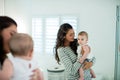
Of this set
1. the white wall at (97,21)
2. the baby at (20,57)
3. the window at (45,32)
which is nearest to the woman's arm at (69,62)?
the baby at (20,57)

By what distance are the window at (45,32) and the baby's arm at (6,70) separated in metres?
3.48

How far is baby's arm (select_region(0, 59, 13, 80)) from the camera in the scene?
0.92m

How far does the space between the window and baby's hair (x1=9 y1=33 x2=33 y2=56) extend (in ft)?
→ 10.9

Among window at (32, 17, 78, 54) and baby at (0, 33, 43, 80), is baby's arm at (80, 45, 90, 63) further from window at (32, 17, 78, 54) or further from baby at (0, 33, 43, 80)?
window at (32, 17, 78, 54)

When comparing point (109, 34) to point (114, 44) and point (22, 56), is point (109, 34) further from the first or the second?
point (22, 56)

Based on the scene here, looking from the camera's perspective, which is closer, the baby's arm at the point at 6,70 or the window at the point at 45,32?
the baby's arm at the point at 6,70

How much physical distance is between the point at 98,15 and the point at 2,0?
237 cm

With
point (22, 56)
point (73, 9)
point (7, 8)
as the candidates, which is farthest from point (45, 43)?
point (22, 56)

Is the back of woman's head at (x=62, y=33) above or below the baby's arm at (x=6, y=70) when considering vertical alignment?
above

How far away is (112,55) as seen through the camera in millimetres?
4094

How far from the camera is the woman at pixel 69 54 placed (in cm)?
184

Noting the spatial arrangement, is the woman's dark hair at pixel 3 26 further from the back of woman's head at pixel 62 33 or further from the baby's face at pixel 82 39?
the baby's face at pixel 82 39

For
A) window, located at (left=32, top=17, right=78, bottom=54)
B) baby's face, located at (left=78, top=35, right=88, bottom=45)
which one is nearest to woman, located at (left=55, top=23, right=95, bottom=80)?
baby's face, located at (left=78, top=35, right=88, bottom=45)

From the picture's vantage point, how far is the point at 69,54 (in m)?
1.88
